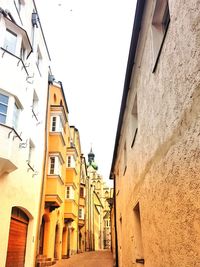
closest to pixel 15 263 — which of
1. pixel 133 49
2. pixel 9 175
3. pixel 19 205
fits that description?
pixel 19 205

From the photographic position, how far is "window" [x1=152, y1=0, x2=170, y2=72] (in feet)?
15.7

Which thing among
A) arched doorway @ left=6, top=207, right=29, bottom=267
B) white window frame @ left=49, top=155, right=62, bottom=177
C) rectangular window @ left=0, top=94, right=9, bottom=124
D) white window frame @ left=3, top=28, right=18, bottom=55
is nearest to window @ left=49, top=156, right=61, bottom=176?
white window frame @ left=49, top=155, right=62, bottom=177

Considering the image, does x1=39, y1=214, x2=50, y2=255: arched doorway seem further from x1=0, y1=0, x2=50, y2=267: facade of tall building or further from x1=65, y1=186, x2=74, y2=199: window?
x1=65, y1=186, x2=74, y2=199: window

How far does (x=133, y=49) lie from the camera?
6664mm

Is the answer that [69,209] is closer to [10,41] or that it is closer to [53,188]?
[53,188]

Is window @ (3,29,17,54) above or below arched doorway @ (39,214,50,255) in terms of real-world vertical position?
above

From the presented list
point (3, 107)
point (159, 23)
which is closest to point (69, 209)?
point (3, 107)

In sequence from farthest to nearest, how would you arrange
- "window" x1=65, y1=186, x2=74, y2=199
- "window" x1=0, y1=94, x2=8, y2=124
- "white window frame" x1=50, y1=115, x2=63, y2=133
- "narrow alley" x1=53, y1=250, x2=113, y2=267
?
1. "window" x1=65, y1=186, x2=74, y2=199
2. "white window frame" x1=50, y1=115, x2=63, y2=133
3. "narrow alley" x1=53, y1=250, x2=113, y2=267
4. "window" x1=0, y1=94, x2=8, y2=124

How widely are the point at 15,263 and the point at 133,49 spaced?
386 inches

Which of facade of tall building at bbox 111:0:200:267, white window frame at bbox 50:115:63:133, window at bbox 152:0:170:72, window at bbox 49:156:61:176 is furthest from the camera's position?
white window frame at bbox 50:115:63:133

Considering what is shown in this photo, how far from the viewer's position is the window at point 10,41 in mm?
11399

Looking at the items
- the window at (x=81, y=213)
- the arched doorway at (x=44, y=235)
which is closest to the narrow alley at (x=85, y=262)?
the arched doorway at (x=44, y=235)

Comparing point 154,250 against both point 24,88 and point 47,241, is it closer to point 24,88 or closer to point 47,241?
point 24,88

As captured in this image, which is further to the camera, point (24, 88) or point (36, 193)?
point (36, 193)
